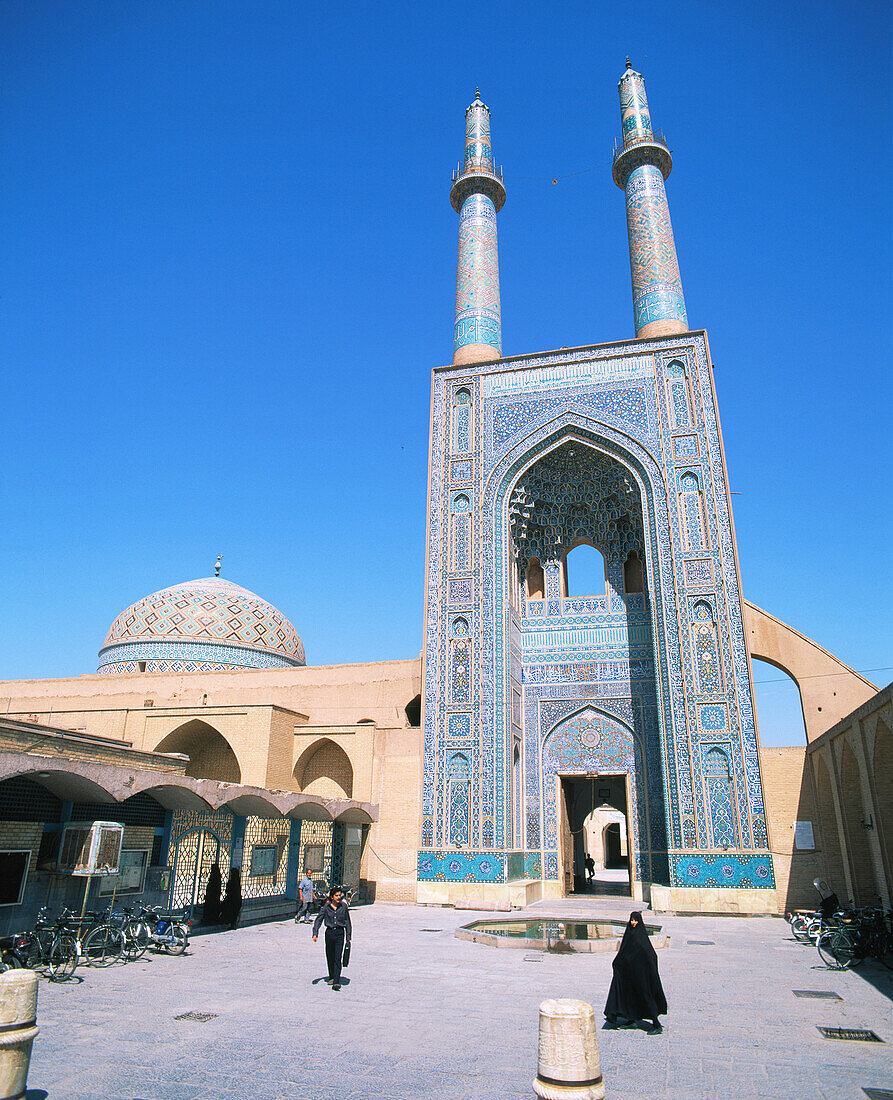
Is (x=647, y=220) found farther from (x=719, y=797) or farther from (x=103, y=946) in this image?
(x=103, y=946)

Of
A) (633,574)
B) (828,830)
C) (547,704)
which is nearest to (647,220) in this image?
(633,574)

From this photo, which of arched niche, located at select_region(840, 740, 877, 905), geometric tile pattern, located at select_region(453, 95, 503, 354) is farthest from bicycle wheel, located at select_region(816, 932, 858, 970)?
geometric tile pattern, located at select_region(453, 95, 503, 354)

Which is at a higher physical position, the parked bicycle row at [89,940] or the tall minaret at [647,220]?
the tall minaret at [647,220]

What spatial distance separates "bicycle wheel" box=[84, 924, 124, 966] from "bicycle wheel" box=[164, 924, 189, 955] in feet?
1.68

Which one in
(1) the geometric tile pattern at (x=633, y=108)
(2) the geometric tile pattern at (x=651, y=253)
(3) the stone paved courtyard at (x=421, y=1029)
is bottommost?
(3) the stone paved courtyard at (x=421, y=1029)

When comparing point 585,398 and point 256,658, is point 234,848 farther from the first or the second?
point 256,658

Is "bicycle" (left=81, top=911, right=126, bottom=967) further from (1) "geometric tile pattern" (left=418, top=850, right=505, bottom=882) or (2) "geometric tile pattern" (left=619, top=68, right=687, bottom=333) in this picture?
(2) "geometric tile pattern" (left=619, top=68, right=687, bottom=333)

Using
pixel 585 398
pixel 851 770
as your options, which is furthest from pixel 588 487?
pixel 851 770

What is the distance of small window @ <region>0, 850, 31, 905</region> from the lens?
707cm

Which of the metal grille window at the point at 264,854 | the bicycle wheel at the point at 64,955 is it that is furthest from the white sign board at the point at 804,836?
the bicycle wheel at the point at 64,955

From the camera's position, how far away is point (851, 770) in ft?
32.9

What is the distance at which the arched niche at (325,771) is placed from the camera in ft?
50.8

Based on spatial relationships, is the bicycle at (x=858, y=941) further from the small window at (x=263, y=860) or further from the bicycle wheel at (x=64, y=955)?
the small window at (x=263, y=860)

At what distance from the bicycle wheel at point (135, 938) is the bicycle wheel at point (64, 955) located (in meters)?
0.50
